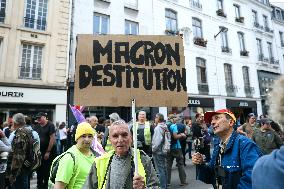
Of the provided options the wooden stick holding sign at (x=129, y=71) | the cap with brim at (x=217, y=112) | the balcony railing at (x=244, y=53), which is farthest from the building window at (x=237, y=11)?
the cap with brim at (x=217, y=112)

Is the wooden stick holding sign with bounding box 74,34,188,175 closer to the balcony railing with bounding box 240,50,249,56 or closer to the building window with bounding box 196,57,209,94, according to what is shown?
the building window with bounding box 196,57,209,94

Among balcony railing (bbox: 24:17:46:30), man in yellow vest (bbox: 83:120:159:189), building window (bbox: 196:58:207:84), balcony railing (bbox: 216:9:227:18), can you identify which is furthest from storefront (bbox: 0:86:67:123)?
balcony railing (bbox: 216:9:227:18)

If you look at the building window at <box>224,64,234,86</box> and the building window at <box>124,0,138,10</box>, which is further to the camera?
the building window at <box>224,64,234,86</box>

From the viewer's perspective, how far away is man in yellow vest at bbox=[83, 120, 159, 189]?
8.33 ft

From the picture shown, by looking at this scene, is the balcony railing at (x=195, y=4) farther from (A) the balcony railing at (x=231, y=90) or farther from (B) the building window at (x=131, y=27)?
(A) the balcony railing at (x=231, y=90)

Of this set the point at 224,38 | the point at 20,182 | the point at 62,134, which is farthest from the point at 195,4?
the point at 20,182

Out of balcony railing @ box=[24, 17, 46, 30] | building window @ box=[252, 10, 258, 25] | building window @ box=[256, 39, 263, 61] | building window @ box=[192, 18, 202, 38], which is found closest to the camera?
balcony railing @ box=[24, 17, 46, 30]

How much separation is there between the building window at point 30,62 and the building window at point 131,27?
5.97 m

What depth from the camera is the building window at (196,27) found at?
21703 mm

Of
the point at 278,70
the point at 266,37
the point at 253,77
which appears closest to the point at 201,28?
the point at 253,77

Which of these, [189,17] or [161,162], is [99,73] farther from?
[189,17]

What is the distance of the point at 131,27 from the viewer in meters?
18.6

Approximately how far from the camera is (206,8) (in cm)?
2297

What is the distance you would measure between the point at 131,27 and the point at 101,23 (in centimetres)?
223
